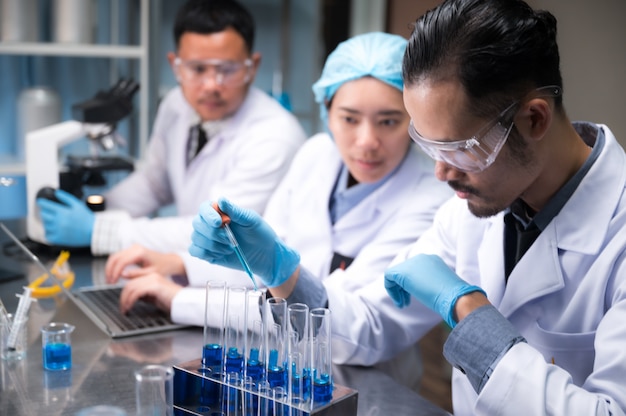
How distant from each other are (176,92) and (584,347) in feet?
7.86

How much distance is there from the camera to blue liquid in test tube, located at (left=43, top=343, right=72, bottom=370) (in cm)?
153

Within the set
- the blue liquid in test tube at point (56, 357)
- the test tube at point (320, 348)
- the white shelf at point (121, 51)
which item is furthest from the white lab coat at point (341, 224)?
the white shelf at point (121, 51)

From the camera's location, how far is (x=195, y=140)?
3.12m

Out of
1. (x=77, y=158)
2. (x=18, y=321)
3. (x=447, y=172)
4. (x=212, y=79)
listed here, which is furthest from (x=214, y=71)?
(x=447, y=172)

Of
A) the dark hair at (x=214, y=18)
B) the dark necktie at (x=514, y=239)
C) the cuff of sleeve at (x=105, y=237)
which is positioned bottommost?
the cuff of sleeve at (x=105, y=237)

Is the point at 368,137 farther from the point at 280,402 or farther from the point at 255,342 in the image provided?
the point at 280,402

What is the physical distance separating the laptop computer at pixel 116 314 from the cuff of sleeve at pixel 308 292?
1.11ft

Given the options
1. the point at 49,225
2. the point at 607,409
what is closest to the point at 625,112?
the point at 607,409

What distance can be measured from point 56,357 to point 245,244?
0.47 meters

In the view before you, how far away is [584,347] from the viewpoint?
139cm

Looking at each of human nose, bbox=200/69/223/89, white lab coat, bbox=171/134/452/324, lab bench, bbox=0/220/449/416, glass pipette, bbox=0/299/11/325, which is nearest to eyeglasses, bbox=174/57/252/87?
human nose, bbox=200/69/223/89

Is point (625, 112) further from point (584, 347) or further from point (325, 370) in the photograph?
point (325, 370)

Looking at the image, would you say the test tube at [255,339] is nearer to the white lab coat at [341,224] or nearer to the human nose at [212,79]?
the white lab coat at [341,224]

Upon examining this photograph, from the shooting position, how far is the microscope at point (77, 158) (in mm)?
2549
